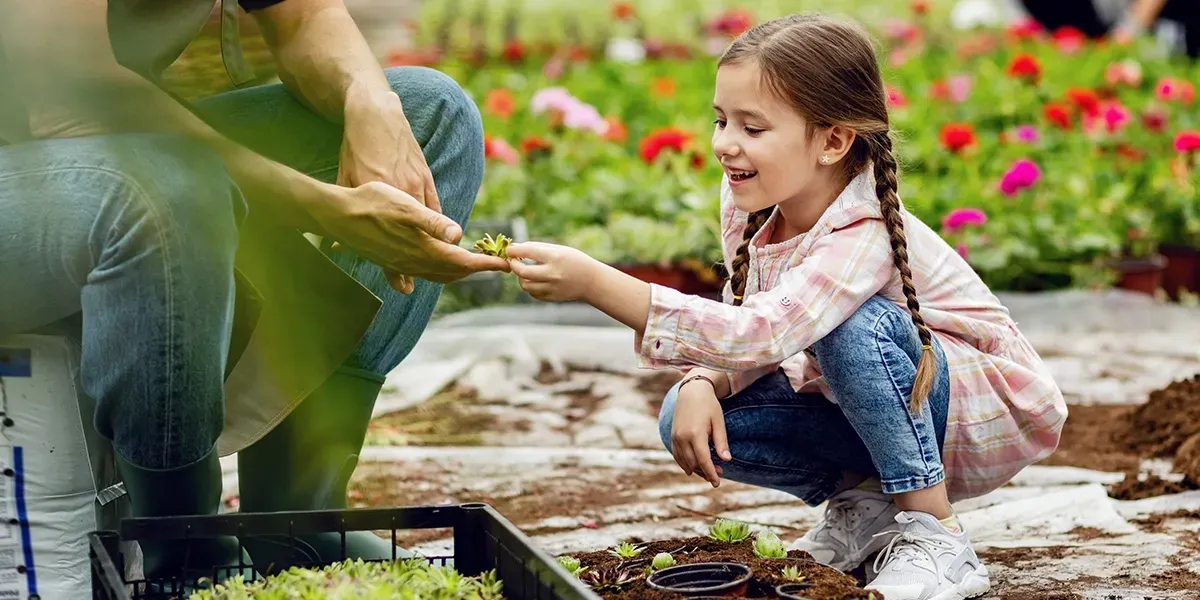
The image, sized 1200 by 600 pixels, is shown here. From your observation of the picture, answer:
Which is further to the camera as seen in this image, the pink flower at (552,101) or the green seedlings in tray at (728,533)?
the pink flower at (552,101)

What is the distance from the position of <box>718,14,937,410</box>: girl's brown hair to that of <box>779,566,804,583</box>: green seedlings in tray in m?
0.39

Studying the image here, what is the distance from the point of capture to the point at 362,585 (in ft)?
4.96

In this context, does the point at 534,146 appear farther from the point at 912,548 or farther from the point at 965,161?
the point at 912,548

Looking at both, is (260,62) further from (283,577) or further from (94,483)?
(283,577)

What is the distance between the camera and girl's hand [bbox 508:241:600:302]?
69.0 inches

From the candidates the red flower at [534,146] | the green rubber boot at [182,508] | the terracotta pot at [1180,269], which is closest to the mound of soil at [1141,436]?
the green rubber boot at [182,508]

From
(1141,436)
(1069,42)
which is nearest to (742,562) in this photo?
(1141,436)

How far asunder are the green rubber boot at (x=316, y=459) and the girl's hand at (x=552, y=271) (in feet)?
1.17

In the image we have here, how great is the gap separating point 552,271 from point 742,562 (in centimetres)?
42

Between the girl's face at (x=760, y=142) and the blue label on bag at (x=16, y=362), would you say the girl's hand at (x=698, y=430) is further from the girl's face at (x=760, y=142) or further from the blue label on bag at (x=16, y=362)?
the blue label on bag at (x=16, y=362)

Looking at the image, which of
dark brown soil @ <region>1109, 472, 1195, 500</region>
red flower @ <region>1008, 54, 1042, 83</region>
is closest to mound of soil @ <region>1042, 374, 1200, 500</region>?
dark brown soil @ <region>1109, 472, 1195, 500</region>

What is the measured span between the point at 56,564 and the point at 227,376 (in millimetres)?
313

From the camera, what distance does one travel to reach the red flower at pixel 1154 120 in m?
5.21

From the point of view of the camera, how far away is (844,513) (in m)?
2.10
